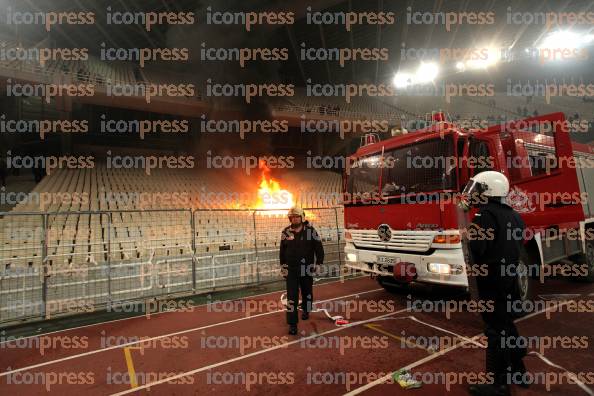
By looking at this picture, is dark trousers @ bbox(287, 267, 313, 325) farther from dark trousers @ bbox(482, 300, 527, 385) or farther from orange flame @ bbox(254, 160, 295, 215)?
orange flame @ bbox(254, 160, 295, 215)

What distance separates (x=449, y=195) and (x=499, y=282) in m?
1.79

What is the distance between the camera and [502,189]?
126 inches

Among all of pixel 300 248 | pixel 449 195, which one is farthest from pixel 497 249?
pixel 300 248

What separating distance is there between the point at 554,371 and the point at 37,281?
8.56 metres

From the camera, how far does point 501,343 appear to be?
9.58ft

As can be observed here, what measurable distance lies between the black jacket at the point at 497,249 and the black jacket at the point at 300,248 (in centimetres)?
257

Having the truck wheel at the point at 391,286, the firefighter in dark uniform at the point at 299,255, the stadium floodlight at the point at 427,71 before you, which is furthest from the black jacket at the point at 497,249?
the stadium floodlight at the point at 427,71

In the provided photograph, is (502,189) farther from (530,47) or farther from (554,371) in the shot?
(530,47)

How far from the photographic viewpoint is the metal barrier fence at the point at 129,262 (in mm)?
5969

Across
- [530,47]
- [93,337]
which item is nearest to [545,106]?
[530,47]

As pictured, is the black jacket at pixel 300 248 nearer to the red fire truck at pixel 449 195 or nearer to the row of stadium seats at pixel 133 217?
the red fire truck at pixel 449 195

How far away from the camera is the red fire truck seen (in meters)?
4.61

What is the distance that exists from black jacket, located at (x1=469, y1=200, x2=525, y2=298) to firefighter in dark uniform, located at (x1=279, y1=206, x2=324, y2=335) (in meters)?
2.57

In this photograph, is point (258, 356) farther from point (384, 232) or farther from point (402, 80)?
point (402, 80)
